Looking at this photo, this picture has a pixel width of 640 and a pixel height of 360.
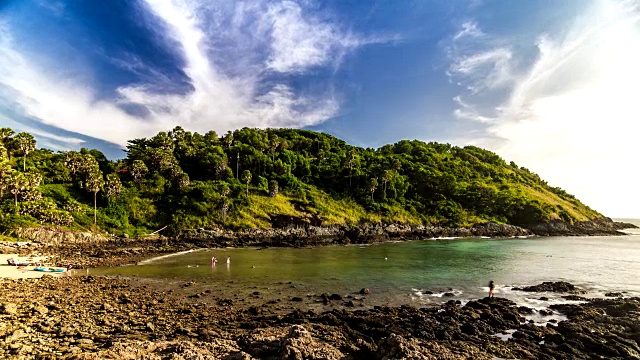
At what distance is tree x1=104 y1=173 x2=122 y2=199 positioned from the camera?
68.0 m

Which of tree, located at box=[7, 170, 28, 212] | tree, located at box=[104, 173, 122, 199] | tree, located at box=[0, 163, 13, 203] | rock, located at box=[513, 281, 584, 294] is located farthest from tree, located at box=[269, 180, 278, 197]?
rock, located at box=[513, 281, 584, 294]

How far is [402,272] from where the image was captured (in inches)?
1499

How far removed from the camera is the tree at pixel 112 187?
223 ft

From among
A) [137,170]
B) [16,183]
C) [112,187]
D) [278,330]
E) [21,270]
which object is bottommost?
[21,270]

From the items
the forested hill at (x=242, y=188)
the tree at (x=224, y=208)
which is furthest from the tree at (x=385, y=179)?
the tree at (x=224, y=208)

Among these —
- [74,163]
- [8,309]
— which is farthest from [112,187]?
[8,309]

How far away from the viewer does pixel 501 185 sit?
443ft

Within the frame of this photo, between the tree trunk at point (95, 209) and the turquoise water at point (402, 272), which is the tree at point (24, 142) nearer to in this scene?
the tree trunk at point (95, 209)

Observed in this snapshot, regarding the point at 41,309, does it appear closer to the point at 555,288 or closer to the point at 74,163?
the point at 555,288

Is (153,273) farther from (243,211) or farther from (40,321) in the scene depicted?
(243,211)

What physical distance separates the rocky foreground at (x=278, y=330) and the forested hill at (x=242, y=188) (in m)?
44.4

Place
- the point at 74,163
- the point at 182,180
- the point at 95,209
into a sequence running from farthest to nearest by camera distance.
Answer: the point at 182,180 < the point at 74,163 < the point at 95,209

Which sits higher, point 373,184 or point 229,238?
point 373,184

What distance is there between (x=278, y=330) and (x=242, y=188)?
73.8 m
